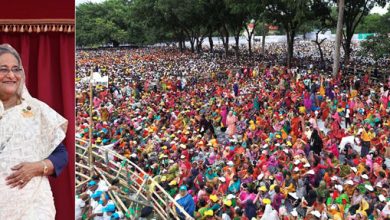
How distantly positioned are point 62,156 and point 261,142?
22.4ft

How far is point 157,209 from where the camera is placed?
5.17m

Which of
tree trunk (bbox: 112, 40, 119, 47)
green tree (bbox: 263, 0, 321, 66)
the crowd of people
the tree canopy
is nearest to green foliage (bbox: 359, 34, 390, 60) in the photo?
the tree canopy

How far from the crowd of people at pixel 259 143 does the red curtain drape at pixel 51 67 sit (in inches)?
99.8

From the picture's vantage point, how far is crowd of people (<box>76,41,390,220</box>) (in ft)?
20.2

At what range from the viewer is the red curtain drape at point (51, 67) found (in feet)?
9.22

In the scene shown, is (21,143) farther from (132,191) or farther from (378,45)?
(378,45)

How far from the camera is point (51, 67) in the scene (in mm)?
2850

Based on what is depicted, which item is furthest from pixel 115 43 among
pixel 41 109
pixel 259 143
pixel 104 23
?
pixel 41 109

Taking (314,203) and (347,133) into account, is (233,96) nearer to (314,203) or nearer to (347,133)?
(347,133)

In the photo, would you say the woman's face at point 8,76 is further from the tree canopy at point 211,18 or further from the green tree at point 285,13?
the green tree at point 285,13

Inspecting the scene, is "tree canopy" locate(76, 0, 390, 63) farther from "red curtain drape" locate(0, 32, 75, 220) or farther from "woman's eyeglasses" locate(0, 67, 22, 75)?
"woman's eyeglasses" locate(0, 67, 22, 75)

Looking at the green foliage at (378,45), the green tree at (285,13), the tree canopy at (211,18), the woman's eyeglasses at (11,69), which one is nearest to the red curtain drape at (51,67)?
the woman's eyeglasses at (11,69)

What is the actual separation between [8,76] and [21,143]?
40 centimetres

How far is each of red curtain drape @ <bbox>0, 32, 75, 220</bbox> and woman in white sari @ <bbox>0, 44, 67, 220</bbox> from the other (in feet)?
0.61
